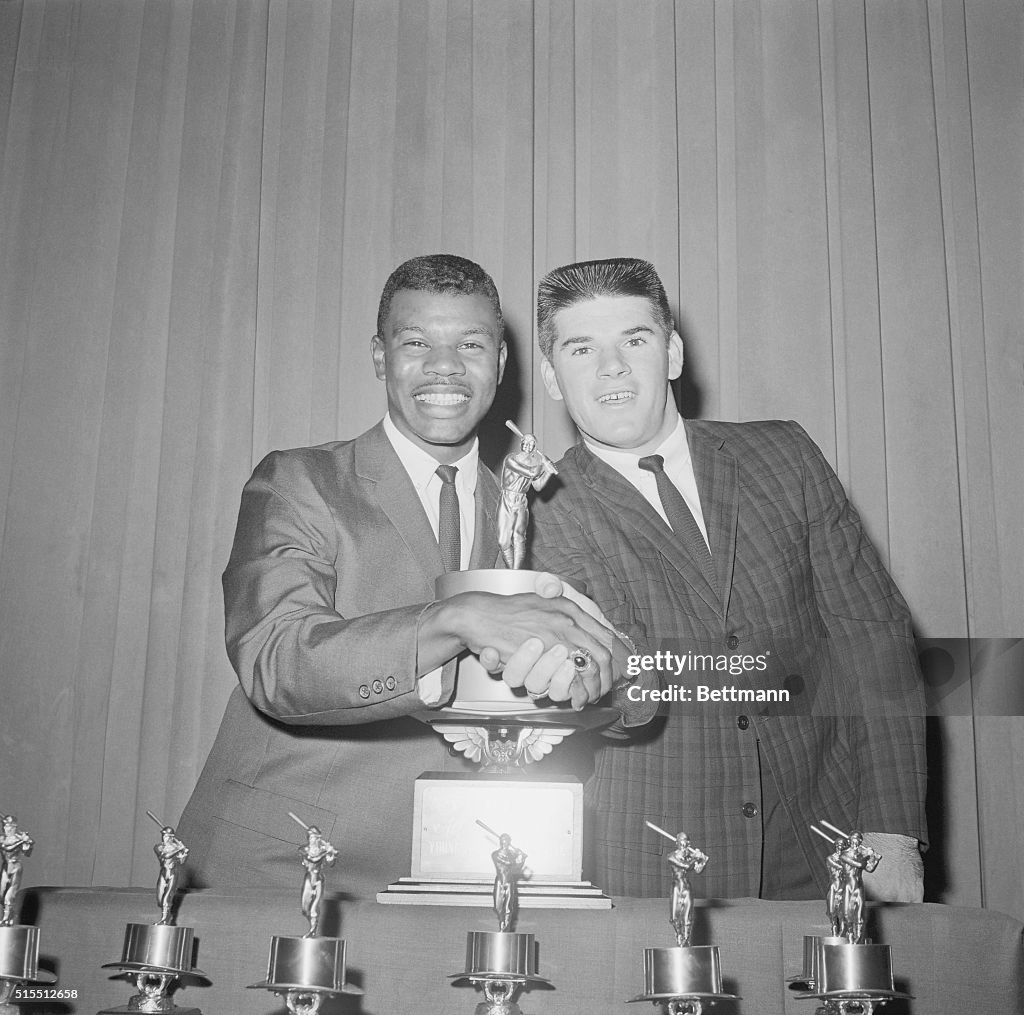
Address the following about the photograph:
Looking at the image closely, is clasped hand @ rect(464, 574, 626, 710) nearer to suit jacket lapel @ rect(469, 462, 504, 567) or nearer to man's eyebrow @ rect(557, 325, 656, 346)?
suit jacket lapel @ rect(469, 462, 504, 567)

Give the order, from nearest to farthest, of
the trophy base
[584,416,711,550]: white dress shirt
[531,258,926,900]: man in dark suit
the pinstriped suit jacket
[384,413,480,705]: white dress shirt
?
the trophy base
the pinstriped suit jacket
[531,258,926,900]: man in dark suit
[384,413,480,705]: white dress shirt
[584,416,711,550]: white dress shirt

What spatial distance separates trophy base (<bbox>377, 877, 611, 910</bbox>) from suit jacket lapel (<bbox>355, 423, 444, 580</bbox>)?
0.85 metres

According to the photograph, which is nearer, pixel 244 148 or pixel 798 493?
pixel 798 493

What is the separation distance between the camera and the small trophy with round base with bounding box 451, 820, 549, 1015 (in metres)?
1.30

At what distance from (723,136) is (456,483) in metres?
1.19

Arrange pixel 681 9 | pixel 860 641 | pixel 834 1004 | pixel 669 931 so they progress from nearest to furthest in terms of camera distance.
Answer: pixel 834 1004 → pixel 669 931 → pixel 860 641 → pixel 681 9

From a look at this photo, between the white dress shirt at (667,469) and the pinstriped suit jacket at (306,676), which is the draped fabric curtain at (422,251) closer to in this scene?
the white dress shirt at (667,469)

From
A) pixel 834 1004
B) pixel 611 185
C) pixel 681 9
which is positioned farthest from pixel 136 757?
pixel 681 9

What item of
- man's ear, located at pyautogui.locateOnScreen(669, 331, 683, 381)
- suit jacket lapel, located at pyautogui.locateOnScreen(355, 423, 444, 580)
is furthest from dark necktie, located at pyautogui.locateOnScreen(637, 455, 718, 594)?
suit jacket lapel, located at pyautogui.locateOnScreen(355, 423, 444, 580)

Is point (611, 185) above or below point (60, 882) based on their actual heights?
above

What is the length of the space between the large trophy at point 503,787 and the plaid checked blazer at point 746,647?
447 millimetres

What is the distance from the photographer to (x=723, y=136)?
3.07m

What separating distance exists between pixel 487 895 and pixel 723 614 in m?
1.00

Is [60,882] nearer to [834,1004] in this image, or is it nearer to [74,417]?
[74,417]
